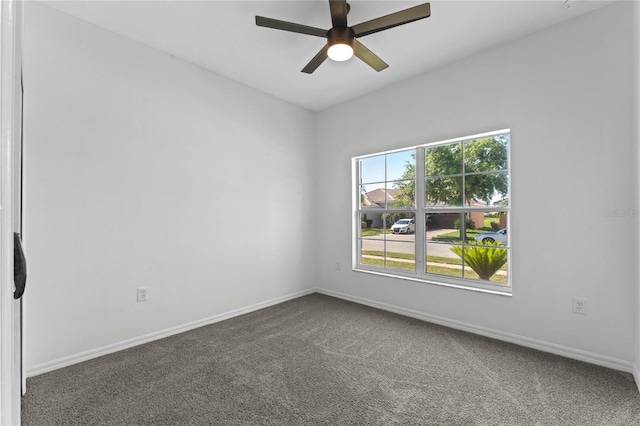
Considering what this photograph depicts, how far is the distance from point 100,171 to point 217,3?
1646 millimetres

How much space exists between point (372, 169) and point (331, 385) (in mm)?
2667

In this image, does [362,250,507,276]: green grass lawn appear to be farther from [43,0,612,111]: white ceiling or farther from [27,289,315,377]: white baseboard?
[43,0,612,111]: white ceiling

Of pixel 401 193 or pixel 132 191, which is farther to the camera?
pixel 401 193

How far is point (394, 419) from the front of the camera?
166 centimetres

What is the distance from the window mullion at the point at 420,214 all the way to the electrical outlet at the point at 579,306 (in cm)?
132

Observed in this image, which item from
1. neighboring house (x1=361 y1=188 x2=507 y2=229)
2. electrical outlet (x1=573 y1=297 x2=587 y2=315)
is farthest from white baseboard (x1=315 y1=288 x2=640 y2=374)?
neighboring house (x1=361 y1=188 x2=507 y2=229)

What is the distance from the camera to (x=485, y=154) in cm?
292

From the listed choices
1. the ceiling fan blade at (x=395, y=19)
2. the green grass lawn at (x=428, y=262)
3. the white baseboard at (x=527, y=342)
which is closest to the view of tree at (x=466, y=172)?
the green grass lawn at (x=428, y=262)

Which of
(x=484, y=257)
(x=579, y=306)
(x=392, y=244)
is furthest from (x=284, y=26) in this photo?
(x=579, y=306)

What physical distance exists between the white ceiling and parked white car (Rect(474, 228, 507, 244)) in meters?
1.78

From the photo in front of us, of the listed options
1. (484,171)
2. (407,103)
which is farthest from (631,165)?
(407,103)

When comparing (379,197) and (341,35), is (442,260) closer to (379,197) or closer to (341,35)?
(379,197)

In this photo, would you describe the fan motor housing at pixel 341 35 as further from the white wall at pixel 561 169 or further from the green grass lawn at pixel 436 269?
the green grass lawn at pixel 436 269

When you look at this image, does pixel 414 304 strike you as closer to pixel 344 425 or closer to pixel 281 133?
pixel 344 425
